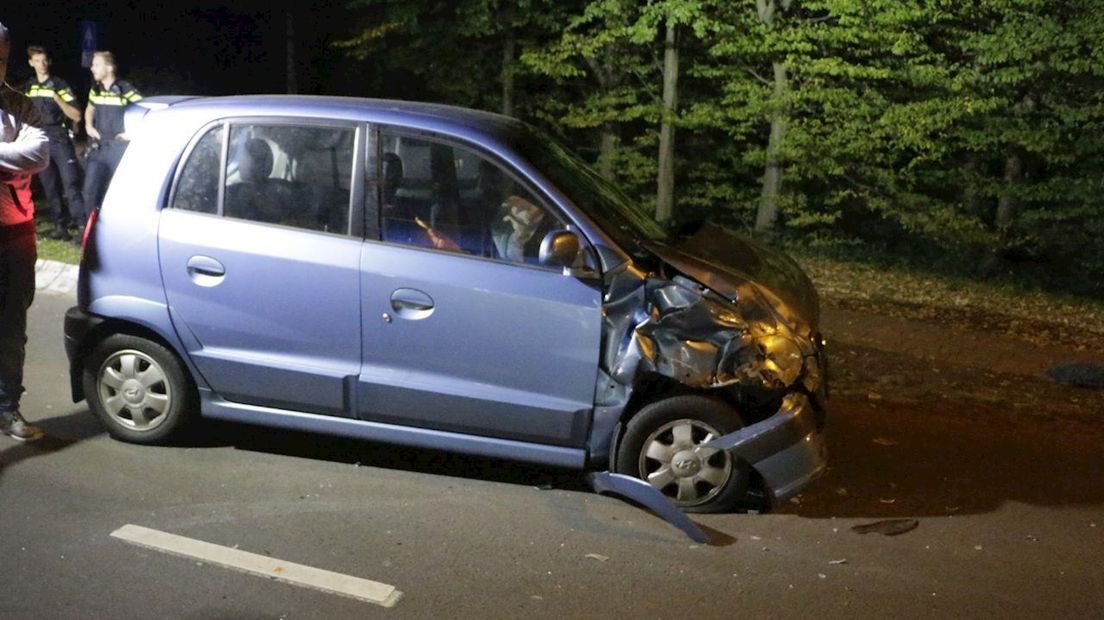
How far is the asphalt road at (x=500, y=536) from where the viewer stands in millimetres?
4570

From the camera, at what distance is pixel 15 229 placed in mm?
5898

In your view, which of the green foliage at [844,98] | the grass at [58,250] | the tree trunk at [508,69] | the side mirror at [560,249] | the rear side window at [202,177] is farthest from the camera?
the tree trunk at [508,69]

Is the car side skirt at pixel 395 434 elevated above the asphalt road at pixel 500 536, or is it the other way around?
the car side skirt at pixel 395 434

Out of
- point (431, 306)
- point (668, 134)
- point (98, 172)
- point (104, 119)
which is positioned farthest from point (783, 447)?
point (668, 134)

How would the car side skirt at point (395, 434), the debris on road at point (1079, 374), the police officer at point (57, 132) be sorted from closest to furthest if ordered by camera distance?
the car side skirt at point (395, 434)
the debris on road at point (1079, 374)
the police officer at point (57, 132)

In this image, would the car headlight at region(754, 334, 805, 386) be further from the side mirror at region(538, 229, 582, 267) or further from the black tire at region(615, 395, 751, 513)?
the side mirror at region(538, 229, 582, 267)

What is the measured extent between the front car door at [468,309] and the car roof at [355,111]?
10 centimetres

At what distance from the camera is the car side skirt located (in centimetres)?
558

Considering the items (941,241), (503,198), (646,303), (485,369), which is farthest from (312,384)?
(941,241)

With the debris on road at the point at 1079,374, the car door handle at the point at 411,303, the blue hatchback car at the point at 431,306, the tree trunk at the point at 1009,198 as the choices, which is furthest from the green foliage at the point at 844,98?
the car door handle at the point at 411,303

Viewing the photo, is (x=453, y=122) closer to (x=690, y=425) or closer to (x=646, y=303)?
(x=646, y=303)

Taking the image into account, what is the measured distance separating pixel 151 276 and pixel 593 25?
1024cm

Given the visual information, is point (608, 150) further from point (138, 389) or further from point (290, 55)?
point (138, 389)

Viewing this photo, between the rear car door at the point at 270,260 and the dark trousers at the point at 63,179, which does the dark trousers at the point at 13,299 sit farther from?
the dark trousers at the point at 63,179
